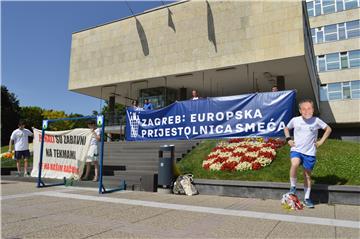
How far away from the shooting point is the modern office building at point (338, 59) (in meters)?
35.2

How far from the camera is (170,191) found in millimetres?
8422

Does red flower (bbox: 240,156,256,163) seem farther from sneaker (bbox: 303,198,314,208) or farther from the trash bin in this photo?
sneaker (bbox: 303,198,314,208)

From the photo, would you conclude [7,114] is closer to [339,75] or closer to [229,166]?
[339,75]

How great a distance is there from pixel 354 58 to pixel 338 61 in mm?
1710

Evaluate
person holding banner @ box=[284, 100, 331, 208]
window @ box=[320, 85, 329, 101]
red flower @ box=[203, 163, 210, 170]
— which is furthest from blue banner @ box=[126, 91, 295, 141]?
window @ box=[320, 85, 329, 101]

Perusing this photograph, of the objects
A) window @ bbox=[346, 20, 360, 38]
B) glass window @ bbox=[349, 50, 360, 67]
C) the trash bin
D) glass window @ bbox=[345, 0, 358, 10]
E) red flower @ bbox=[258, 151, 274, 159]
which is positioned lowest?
the trash bin

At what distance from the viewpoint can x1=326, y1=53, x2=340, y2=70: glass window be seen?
37.6m

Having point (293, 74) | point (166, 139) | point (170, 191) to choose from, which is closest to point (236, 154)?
point (170, 191)

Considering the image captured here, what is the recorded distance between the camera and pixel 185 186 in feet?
26.7

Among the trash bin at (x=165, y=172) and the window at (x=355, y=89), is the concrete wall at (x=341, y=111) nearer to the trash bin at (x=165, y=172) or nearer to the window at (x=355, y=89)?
the window at (x=355, y=89)

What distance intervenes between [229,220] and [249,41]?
51.6 feet

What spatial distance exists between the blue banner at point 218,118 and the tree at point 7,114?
→ 4234 cm

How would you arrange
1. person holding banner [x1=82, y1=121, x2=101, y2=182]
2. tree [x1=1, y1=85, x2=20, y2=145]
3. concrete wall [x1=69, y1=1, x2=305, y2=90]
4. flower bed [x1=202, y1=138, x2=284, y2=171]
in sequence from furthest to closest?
tree [x1=1, y1=85, x2=20, y2=145], concrete wall [x1=69, y1=1, x2=305, y2=90], person holding banner [x1=82, y1=121, x2=101, y2=182], flower bed [x1=202, y1=138, x2=284, y2=171]

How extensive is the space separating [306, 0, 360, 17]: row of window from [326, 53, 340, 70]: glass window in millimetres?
5675
